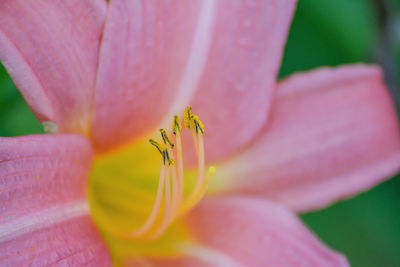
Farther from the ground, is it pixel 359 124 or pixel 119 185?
pixel 119 185

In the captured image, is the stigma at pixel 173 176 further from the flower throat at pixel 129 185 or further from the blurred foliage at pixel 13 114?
the blurred foliage at pixel 13 114

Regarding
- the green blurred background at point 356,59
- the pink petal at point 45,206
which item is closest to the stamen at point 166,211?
the pink petal at point 45,206

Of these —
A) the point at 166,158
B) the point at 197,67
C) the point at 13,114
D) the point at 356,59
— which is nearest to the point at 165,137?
the point at 166,158

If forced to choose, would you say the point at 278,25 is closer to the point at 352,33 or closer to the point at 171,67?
the point at 171,67

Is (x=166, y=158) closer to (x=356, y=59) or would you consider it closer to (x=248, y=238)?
(x=248, y=238)

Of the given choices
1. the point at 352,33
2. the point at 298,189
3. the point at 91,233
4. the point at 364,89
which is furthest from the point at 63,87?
the point at 352,33

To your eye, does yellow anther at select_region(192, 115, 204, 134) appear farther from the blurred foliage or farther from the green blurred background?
the green blurred background
